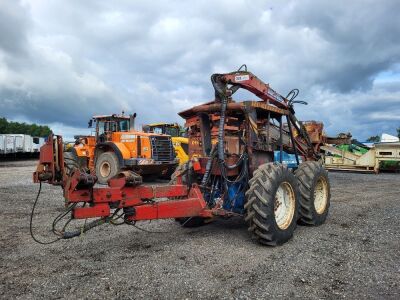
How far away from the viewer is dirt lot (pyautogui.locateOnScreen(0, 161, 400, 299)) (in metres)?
4.38

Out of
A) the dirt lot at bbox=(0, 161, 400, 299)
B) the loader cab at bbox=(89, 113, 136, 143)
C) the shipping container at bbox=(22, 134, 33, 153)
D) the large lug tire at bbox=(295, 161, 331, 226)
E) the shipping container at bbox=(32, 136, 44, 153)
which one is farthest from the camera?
the shipping container at bbox=(32, 136, 44, 153)

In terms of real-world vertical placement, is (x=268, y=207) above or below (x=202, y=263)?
above

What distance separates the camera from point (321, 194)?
806cm

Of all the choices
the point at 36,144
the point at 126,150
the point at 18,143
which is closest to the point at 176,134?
the point at 126,150

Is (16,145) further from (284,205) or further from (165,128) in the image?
(284,205)

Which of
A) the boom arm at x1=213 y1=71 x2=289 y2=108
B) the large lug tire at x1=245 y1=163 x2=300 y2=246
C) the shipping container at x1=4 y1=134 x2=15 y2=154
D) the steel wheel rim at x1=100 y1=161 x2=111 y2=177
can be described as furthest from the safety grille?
the shipping container at x1=4 y1=134 x2=15 y2=154

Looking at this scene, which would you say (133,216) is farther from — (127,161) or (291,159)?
(127,161)

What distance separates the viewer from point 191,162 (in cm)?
685

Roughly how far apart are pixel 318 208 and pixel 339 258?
95.8 inches

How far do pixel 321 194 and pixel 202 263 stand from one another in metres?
3.78

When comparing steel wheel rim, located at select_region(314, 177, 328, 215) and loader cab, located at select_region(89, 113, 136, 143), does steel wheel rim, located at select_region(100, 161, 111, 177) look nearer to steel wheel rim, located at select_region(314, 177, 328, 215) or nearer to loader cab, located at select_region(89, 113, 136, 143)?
loader cab, located at select_region(89, 113, 136, 143)

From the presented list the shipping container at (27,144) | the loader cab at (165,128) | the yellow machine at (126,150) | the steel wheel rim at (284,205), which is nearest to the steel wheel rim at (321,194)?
the steel wheel rim at (284,205)

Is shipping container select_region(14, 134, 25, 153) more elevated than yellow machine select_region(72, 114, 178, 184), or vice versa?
shipping container select_region(14, 134, 25, 153)

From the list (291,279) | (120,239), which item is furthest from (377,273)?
(120,239)
